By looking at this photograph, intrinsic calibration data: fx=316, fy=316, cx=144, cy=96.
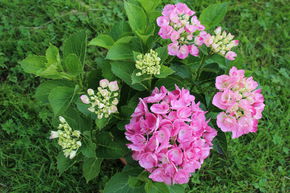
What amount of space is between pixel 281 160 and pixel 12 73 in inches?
76.3

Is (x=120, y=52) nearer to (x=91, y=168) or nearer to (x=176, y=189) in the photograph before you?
(x=91, y=168)

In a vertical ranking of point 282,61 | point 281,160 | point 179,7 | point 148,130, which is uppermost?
point 179,7

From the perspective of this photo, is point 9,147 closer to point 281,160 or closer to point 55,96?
point 55,96

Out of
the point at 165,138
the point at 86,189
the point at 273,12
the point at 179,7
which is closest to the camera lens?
the point at 165,138

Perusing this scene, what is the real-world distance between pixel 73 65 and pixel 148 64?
0.88 ft

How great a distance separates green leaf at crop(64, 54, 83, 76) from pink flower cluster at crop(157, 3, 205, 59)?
334 mm

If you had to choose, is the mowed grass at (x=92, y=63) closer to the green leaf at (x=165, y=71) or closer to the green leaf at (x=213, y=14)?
the green leaf at (x=213, y=14)

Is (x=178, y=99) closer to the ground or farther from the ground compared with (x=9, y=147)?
farther from the ground

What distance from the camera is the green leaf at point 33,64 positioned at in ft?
3.84

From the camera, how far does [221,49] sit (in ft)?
3.99

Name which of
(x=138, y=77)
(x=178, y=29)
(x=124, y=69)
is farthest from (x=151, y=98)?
(x=178, y=29)

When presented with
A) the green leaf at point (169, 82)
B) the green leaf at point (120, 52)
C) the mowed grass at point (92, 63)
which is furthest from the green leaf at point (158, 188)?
the mowed grass at point (92, 63)

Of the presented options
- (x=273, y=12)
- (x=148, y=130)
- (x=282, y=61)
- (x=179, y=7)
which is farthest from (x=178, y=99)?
(x=273, y=12)

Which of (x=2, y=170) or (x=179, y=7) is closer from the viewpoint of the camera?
(x=179, y=7)
